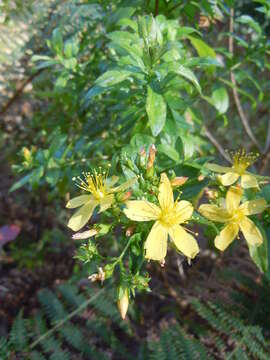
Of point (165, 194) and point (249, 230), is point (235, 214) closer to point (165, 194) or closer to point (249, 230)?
point (249, 230)

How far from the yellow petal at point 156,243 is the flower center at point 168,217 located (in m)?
0.02

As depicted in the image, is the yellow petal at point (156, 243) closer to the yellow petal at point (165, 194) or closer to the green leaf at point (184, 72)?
the yellow petal at point (165, 194)

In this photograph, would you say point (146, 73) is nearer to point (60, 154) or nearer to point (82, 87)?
point (82, 87)

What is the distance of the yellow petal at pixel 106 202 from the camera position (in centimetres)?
111

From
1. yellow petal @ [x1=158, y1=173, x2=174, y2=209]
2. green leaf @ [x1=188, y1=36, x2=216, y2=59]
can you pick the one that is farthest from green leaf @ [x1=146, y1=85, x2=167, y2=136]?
green leaf @ [x1=188, y1=36, x2=216, y2=59]

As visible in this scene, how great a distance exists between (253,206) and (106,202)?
0.43 meters

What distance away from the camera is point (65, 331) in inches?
72.8

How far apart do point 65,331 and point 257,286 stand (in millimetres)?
954

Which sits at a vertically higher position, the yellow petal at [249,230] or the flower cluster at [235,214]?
the flower cluster at [235,214]

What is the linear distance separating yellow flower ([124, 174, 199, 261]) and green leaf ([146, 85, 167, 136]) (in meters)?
0.17

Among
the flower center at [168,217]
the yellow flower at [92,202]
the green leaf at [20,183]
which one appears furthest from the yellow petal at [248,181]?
the green leaf at [20,183]

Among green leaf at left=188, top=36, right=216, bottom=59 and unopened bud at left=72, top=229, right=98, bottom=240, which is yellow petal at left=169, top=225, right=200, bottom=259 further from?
green leaf at left=188, top=36, right=216, bottom=59

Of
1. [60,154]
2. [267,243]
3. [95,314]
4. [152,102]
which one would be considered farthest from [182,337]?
[152,102]

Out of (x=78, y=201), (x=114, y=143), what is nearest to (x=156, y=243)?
(x=78, y=201)
